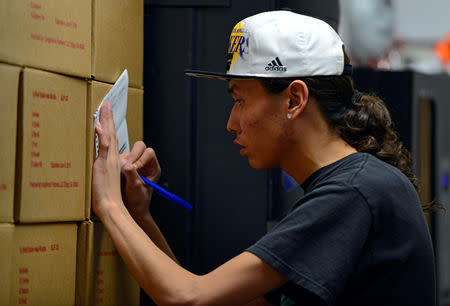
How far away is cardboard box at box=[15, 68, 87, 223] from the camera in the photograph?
1201 millimetres

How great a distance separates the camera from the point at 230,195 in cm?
177

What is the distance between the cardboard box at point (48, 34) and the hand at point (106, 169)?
0.37 feet

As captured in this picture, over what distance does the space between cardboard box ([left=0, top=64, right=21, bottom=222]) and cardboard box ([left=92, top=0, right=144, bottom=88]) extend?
0.26 m

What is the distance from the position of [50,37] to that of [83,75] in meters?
0.13

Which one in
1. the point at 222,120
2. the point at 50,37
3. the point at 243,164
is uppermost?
the point at 50,37

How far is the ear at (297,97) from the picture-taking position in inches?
55.9

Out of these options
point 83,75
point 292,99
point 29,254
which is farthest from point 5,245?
point 292,99

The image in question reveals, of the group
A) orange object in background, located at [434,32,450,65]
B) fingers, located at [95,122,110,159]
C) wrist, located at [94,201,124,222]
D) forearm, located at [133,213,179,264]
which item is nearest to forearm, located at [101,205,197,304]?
wrist, located at [94,201,124,222]

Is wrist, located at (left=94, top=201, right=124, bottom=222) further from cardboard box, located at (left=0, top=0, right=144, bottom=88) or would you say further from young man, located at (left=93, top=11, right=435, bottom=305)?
cardboard box, located at (left=0, top=0, right=144, bottom=88)

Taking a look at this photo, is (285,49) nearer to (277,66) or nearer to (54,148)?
(277,66)

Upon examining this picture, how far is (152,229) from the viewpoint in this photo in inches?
64.4

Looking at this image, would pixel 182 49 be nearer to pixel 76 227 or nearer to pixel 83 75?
pixel 83 75

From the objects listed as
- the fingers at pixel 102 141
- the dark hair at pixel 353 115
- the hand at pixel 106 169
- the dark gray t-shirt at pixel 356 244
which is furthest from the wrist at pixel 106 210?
the dark hair at pixel 353 115

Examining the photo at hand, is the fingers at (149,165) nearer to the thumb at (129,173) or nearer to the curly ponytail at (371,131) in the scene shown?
the thumb at (129,173)
